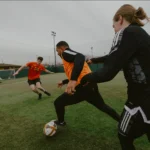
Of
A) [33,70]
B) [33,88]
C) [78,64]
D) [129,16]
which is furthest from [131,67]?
[33,70]

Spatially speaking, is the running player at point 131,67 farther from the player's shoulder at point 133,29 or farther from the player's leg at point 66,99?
the player's leg at point 66,99

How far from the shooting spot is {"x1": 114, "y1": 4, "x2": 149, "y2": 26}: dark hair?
233 cm

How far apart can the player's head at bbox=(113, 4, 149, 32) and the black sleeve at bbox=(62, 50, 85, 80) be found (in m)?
1.16

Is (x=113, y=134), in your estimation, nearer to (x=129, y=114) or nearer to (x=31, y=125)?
(x=31, y=125)

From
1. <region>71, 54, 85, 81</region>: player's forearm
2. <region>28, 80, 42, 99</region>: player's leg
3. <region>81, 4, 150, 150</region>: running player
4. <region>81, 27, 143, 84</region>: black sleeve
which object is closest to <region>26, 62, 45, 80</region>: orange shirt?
<region>28, 80, 42, 99</region>: player's leg

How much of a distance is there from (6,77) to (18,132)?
33640 millimetres

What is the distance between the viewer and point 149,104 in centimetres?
227

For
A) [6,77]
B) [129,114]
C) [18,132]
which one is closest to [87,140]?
[18,132]

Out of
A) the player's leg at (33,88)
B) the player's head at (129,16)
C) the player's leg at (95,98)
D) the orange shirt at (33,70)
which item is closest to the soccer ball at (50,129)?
the player's leg at (95,98)

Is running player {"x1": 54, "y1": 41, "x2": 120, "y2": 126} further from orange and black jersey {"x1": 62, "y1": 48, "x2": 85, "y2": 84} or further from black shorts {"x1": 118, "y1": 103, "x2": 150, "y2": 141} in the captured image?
black shorts {"x1": 118, "y1": 103, "x2": 150, "y2": 141}

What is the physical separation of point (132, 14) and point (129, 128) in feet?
3.97

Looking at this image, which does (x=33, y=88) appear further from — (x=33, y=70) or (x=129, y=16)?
(x=129, y=16)

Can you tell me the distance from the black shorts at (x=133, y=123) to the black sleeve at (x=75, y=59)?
1101 mm

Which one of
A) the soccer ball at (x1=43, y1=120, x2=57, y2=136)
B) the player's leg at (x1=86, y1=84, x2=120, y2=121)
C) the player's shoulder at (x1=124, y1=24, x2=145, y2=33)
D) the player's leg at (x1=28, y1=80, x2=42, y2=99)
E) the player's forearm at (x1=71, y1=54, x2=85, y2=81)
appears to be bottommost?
the player's leg at (x1=28, y1=80, x2=42, y2=99)
